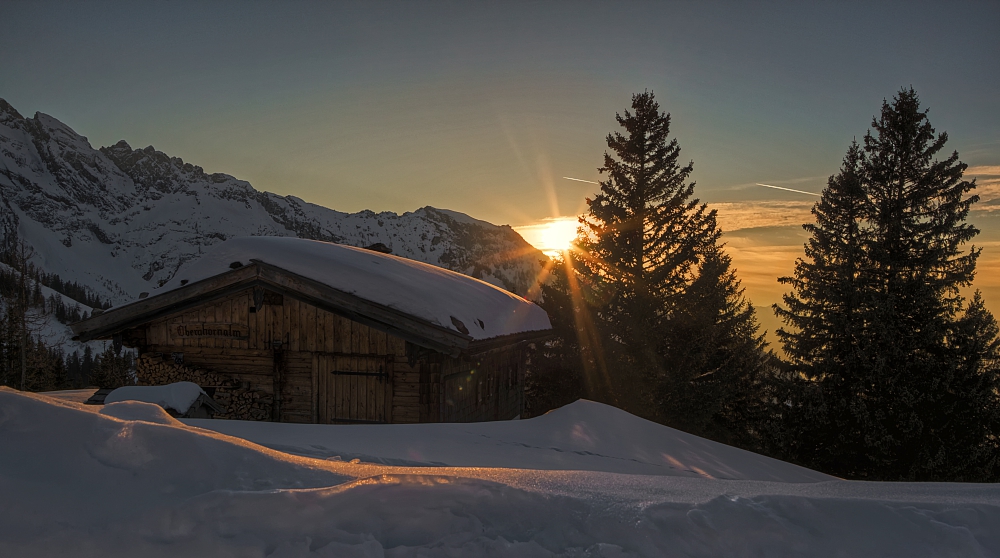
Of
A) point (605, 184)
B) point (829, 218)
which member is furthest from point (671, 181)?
point (829, 218)

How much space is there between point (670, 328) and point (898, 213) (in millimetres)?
Result: 7965

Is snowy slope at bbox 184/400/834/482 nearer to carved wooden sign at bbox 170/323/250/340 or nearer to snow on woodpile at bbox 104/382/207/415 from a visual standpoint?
snow on woodpile at bbox 104/382/207/415

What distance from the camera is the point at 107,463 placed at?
7.07ft

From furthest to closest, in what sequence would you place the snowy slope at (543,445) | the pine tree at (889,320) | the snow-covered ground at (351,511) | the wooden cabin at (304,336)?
the pine tree at (889,320), the wooden cabin at (304,336), the snowy slope at (543,445), the snow-covered ground at (351,511)

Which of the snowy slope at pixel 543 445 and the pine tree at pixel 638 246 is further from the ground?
the pine tree at pixel 638 246

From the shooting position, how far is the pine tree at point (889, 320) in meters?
15.3

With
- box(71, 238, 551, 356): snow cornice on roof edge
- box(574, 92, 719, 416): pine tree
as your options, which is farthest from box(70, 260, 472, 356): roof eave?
box(574, 92, 719, 416): pine tree

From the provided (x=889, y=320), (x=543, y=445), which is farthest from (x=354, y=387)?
(x=889, y=320)

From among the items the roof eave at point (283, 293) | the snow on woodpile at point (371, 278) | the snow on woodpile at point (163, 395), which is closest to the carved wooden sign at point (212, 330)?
the roof eave at point (283, 293)

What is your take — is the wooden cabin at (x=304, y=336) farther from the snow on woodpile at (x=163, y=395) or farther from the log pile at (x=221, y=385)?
the snow on woodpile at (x=163, y=395)

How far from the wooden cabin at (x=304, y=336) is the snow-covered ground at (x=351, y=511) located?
672cm

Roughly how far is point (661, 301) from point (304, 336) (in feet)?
45.4

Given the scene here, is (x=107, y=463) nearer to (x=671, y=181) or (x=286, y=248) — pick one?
(x=286, y=248)

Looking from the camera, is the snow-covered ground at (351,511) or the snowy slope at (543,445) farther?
the snowy slope at (543,445)
